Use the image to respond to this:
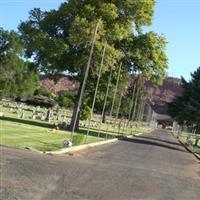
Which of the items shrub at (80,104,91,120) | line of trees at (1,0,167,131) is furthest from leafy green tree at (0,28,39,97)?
line of trees at (1,0,167,131)

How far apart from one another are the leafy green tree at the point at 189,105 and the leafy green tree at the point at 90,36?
445 inches

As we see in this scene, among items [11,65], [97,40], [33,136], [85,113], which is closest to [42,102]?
[11,65]

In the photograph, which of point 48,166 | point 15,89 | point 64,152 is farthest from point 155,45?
point 15,89

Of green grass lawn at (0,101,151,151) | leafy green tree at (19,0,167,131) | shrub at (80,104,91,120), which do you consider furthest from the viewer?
shrub at (80,104,91,120)

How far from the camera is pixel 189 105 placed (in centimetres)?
6838

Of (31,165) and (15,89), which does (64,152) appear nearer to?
(31,165)

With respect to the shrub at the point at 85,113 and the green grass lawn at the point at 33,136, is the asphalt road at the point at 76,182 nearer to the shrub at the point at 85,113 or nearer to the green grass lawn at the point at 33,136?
the green grass lawn at the point at 33,136

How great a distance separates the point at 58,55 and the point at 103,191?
1519 inches

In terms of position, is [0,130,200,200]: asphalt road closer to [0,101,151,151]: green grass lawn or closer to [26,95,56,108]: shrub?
[0,101,151,151]: green grass lawn

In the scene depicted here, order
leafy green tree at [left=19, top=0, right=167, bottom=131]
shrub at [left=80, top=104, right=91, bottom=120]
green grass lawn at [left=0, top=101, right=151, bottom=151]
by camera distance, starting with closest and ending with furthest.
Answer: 1. green grass lawn at [left=0, top=101, right=151, bottom=151]
2. leafy green tree at [left=19, top=0, right=167, bottom=131]
3. shrub at [left=80, top=104, right=91, bottom=120]

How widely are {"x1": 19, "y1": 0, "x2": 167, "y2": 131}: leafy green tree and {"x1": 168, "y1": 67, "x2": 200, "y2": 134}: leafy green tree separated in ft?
37.0

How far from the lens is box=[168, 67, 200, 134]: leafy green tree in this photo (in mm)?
67812

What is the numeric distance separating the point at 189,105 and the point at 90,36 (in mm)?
21605

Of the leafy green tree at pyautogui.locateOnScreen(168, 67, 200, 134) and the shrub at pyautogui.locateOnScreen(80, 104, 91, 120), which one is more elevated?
the leafy green tree at pyautogui.locateOnScreen(168, 67, 200, 134)
